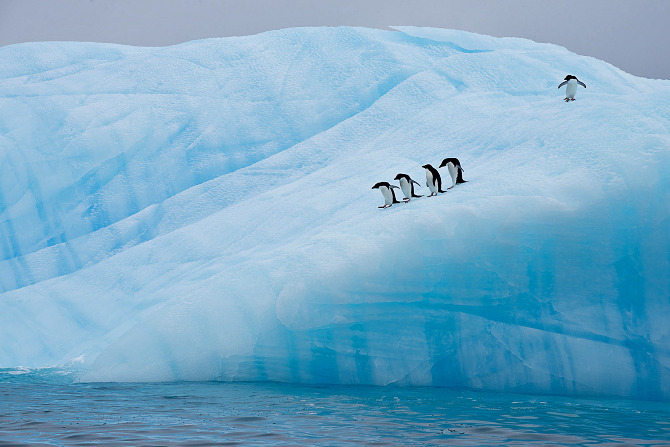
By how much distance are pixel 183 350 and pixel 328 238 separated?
1627 millimetres

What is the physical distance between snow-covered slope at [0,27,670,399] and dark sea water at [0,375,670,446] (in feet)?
1.36

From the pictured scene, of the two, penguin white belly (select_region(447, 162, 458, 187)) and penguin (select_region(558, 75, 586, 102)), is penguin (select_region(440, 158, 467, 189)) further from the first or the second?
penguin (select_region(558, 75, 586, 102))

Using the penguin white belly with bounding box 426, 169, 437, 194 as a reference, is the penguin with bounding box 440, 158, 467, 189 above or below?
above

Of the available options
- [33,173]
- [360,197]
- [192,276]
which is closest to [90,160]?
[33,173]

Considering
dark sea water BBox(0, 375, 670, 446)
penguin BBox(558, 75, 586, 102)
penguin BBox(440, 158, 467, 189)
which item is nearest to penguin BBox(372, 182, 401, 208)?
penguin BBox(440, 158, 467, 189)

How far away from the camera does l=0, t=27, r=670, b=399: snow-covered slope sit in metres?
5.59

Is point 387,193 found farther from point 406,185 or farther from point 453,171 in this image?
point 453,171

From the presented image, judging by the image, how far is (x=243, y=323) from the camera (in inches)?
236

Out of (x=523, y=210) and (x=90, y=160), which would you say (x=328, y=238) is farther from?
(x=90, y=160)

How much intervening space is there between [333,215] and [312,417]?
10.1 ft

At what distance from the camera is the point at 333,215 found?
724 cm

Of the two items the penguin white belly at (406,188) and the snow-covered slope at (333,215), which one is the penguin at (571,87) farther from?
the penguin white belly at (406,188)

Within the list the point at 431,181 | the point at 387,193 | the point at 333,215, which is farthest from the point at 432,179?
the point at 333,215

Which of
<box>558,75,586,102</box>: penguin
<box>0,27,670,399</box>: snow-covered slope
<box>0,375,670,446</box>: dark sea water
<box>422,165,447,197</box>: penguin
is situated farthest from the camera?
<box>558,75,586,102</box>: penguin
